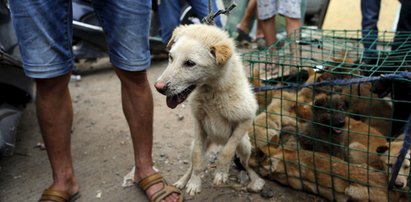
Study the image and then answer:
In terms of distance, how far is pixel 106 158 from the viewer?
11.4ft

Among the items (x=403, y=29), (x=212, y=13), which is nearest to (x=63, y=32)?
(x=212, y=13)

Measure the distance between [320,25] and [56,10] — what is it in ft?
19.2

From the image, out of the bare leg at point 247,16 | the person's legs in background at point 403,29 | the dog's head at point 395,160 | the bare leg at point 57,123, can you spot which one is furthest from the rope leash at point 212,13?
the bare leg at point 247,16

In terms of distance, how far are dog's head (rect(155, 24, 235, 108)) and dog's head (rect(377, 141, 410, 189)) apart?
126 centimetres

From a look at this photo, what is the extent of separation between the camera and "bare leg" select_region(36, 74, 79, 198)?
98.6 inches

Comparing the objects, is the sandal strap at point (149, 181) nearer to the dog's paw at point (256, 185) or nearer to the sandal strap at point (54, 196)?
the sandal strap at point (54, 196)

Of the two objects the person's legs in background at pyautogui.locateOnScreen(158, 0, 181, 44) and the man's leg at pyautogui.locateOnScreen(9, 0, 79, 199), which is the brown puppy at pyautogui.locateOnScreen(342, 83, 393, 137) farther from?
the man's leg at pyautogui.locateOnScreen(9, 0, 79, 199)

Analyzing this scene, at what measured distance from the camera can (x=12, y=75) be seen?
318 cm

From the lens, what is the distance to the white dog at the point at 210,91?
2.29 m

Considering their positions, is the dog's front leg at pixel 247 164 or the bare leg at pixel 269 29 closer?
the dog's front leg at pixel 247 164

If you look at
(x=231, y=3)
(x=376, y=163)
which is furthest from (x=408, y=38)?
(x=231, y=3)

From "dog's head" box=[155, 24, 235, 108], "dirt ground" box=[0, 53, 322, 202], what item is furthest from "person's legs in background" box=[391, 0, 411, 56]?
"dog's head" box=[155, 24, 235, 108]

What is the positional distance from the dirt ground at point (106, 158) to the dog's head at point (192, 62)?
966 millimetres

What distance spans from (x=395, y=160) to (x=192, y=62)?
1.63 meters
